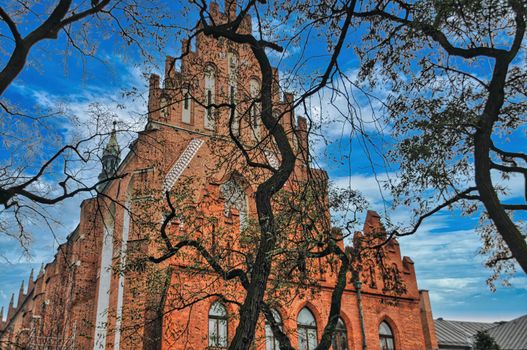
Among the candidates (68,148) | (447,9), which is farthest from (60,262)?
(447,9)

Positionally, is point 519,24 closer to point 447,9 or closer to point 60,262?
point 447,9

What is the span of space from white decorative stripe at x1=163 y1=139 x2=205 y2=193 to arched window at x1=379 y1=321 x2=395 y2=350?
9.58 metres

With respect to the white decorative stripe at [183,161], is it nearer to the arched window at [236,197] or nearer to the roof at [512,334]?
the arched window at [236,197]

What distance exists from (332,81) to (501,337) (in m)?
37.7

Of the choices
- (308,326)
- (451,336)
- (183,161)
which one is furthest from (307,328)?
(451,336)

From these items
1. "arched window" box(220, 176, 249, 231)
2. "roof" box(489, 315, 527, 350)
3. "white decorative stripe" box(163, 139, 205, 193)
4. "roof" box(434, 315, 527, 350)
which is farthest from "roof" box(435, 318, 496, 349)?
"white decorative stripe" box(163, 139, 205, 193)

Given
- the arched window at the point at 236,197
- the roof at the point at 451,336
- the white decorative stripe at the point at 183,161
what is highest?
the white decorative stripe at the point at 183,161

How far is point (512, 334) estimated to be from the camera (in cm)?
3744

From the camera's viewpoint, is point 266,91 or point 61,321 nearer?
point 266,91

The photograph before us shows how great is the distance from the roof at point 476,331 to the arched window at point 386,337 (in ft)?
39.4

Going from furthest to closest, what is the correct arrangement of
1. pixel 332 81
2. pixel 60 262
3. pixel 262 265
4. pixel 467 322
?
pixel 467 322, pixel 60 262, pixel 332 81, pixel 262 265

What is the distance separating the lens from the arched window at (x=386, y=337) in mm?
18984

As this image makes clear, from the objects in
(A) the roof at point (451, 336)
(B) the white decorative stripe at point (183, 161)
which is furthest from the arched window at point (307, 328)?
(A) the roof at point (451, 336)

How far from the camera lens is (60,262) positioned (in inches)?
1056
